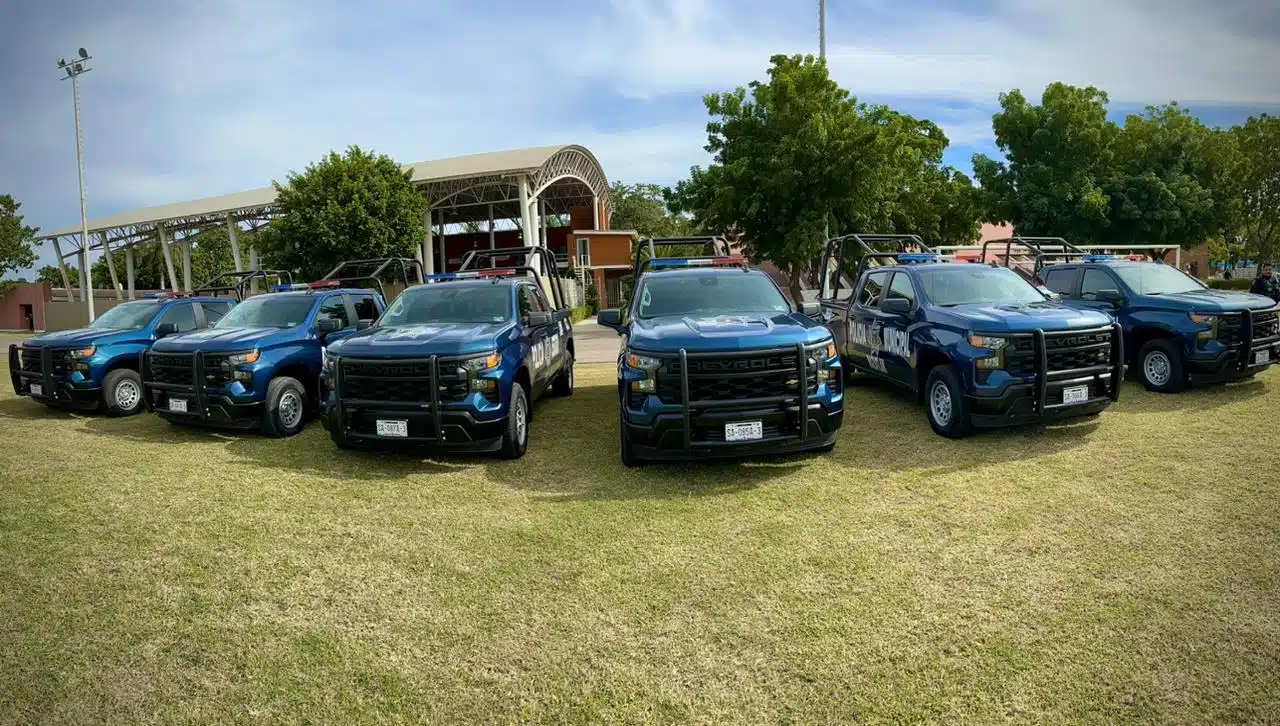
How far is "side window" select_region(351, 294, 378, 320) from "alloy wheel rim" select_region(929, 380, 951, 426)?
7488 mm

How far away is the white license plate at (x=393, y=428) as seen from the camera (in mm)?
6598

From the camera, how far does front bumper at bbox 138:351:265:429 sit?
26.9 feet

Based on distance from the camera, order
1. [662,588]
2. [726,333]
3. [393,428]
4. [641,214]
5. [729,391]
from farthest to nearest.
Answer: [641,214] < [393,428] < [726,333] < [729,391] < [662,588]

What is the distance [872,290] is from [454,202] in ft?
142

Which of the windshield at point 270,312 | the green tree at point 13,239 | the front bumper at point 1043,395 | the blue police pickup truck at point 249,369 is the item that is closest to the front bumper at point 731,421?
the front bumper at point 1043,395

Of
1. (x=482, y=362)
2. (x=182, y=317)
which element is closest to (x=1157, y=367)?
(x=482, y=362)

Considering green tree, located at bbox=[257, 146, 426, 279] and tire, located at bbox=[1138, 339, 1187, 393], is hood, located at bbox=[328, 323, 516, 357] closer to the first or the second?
tire, located at bbox=[1138, 339, 1187, 393]

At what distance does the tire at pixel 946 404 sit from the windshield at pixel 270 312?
7.61 meters

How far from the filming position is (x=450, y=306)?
8.25 metres

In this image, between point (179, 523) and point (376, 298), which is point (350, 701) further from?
point (376, 298)

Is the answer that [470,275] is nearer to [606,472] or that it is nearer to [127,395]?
[606,472]

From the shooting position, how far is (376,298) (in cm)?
1052

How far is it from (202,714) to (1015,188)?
3460cm

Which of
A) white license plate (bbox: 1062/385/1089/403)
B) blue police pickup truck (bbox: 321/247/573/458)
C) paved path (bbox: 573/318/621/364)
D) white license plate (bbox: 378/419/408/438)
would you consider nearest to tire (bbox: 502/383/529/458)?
blue police pickup truck (bbox: 321/247/573/458)
